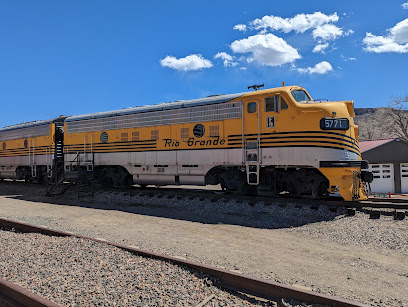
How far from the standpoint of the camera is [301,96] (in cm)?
1052

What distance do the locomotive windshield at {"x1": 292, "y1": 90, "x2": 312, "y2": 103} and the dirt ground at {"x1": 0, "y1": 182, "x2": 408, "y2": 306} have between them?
356cm

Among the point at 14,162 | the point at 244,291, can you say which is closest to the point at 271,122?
the point at 244,291

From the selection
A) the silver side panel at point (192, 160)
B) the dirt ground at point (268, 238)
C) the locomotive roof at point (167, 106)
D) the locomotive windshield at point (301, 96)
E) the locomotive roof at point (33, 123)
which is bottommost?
the dirt ground at point (268, 238)

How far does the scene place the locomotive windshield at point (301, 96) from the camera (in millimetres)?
10205

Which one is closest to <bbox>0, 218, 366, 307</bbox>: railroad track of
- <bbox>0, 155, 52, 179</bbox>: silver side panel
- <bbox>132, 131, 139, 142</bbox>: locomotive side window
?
<bbox>132, 131, 139, 142</bbox>: locomotive side window

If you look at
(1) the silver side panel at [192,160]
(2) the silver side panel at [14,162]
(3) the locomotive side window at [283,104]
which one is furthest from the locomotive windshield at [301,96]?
(2) the silver side panel at [14,162]

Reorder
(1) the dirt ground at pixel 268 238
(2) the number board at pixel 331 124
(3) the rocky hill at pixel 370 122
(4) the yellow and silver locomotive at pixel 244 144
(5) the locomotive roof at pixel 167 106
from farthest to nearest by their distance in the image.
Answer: (3) the rocky hill at pixel 370 122 → (5) the locomotive roof at pixel 167 106 → (4) the yellow and silver locomotive at pixel 244 144 → (2) the number board at pixel 331 124 → (1) the dirt ground at pixel 268 238

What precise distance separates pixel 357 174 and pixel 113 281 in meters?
8.10

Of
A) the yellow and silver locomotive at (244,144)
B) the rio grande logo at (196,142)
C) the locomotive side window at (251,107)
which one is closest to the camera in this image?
the yellow and silver locomotive at (244,144)

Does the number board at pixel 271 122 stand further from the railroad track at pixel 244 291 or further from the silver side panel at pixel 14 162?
the silver side panel at pixel 14 162

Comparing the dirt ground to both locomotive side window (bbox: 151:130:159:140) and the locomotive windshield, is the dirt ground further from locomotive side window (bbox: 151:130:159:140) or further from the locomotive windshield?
the locomotive windshield

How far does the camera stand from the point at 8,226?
27.6ft

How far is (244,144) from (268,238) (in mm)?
4099

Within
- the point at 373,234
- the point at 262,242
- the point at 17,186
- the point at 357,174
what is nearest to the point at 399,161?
the point at 357,174
